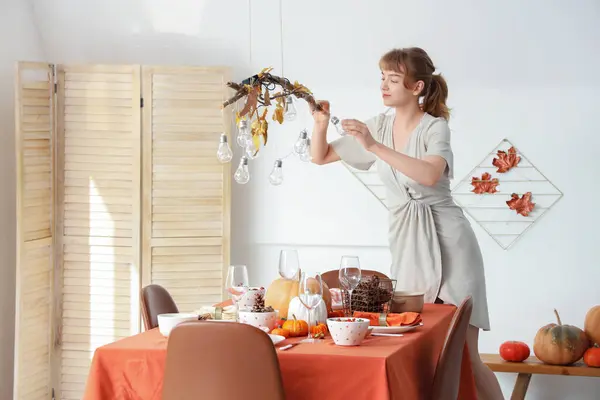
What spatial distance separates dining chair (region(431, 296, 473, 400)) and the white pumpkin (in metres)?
0.38

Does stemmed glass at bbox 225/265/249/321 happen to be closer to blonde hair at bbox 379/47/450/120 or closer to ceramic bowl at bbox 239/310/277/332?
ceramic bowl at bbox 239/310/277/332

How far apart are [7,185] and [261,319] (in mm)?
2397

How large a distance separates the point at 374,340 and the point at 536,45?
2.59 metres

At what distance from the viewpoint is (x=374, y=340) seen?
2.46 metres

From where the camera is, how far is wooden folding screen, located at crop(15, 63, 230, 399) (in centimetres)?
446

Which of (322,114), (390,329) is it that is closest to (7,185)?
(322,114)

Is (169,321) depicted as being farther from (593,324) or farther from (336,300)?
(593,324)

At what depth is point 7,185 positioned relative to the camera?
4.45 m

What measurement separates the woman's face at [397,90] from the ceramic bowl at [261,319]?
43.8 inches

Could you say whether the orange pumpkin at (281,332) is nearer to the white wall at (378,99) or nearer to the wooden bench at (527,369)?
the wooden bench at (527,369)

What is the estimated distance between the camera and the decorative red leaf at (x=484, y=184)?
4.67m

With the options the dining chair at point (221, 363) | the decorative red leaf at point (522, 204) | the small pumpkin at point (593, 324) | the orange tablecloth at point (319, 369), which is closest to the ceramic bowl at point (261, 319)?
the orange tablecloth at point (319, 369)

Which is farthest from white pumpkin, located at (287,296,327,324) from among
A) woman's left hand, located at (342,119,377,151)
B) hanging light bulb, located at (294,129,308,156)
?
woman's left hand, located at (342,119,377,151)

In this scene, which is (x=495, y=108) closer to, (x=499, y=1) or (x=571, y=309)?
(x=499, y=1)
